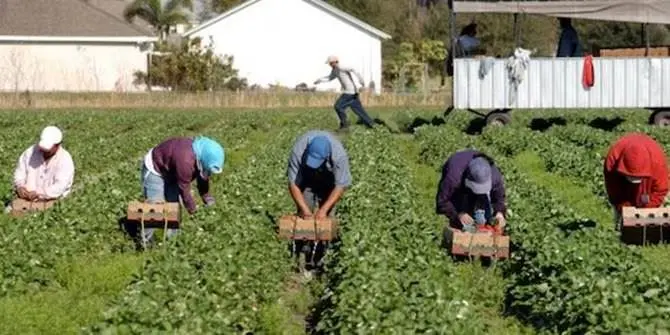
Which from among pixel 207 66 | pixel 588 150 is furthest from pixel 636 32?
pixel 588 150

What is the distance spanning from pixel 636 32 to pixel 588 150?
2829cm

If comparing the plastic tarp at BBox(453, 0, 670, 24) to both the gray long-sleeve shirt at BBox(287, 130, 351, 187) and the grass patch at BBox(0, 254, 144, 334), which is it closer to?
the gray long-sleeve shirt at BBox(287, 130, 351, 187)

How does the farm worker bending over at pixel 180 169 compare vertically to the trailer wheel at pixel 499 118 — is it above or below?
below

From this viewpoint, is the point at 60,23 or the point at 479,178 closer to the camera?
the point at 479,178

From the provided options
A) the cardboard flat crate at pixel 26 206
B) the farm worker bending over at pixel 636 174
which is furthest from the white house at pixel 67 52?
the farm worker bending over at pixel 636 174

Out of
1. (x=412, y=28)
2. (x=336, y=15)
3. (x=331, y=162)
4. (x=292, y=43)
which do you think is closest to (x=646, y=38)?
(x=331, y=162)

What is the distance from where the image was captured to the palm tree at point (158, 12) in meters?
77.8

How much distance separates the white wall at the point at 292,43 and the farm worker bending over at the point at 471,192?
4953 cm

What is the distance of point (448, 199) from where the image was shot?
38.4 ft

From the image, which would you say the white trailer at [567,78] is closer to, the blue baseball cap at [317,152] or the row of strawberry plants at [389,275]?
the row of strawberry plants at [389,275]

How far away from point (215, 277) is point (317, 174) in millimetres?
3004

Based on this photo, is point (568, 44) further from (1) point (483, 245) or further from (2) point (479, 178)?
(1) point (483, 245)

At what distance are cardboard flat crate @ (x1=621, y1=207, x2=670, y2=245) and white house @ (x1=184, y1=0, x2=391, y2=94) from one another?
49.2m

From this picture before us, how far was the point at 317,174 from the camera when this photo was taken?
11953 mm
